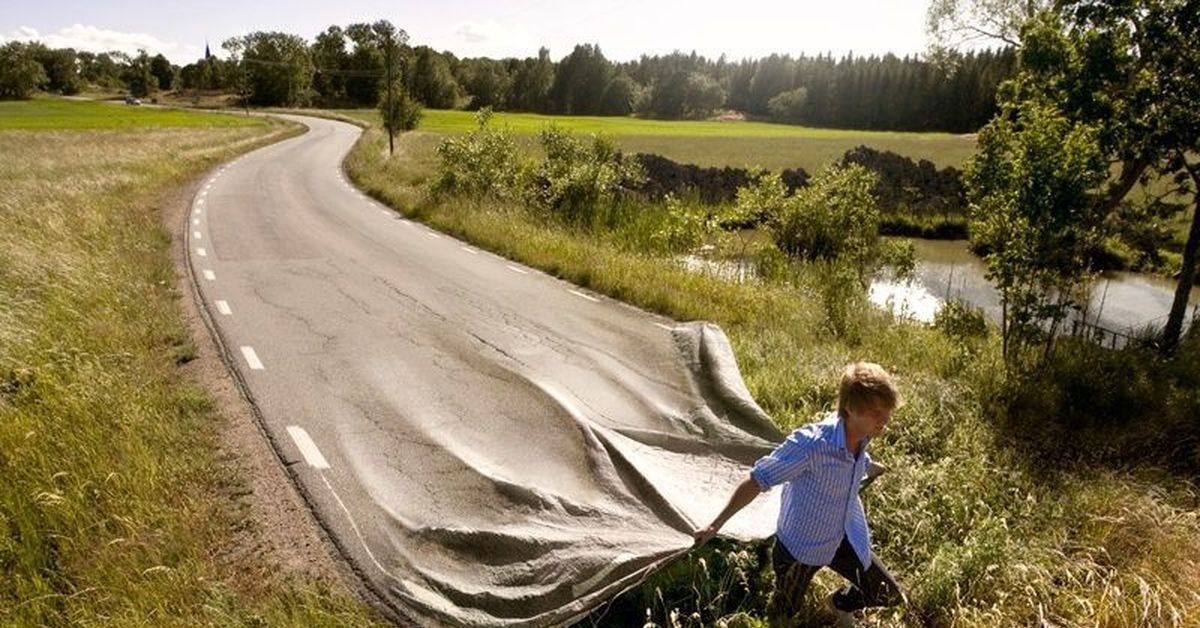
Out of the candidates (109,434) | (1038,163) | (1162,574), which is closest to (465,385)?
(109,434)

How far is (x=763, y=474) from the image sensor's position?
3752 mm

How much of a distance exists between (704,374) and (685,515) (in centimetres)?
294

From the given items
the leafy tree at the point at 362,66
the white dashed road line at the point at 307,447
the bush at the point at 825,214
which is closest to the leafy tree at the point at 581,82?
the leafy tree at the point at 362,66

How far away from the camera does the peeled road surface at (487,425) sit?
181 inches

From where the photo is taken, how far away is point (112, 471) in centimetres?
541

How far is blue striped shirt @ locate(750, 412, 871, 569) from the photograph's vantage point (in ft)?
12.3

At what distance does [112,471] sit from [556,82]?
11715cm

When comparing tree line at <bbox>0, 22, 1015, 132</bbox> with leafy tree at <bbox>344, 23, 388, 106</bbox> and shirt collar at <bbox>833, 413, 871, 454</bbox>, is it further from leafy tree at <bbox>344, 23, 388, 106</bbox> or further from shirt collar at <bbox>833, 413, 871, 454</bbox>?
shirt collar at <bbox>833, 413, 871, 454</bbox>

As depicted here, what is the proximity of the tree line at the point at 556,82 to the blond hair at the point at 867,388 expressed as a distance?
10077 centimetres

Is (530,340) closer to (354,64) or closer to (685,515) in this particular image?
(685,515)

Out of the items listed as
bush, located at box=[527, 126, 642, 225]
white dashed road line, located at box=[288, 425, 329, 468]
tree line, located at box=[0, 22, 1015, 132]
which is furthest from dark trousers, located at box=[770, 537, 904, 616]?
tree line, located at box=[0, 22, 1015, 132]

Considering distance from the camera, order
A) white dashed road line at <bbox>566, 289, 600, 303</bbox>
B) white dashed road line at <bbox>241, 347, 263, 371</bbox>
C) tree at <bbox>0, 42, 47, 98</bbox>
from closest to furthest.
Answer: white dashed road line at <bbox>241, 347, 263, 371</bbox> < white dashed road line at <bbox>566, 289, 600, 303</bbox> < tree at <bbox>0, 42, 47, 98</bbox>

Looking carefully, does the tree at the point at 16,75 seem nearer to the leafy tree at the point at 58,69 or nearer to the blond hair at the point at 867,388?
the leafy tree at the point at 58,69

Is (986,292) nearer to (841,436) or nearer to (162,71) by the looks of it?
(841,436)
